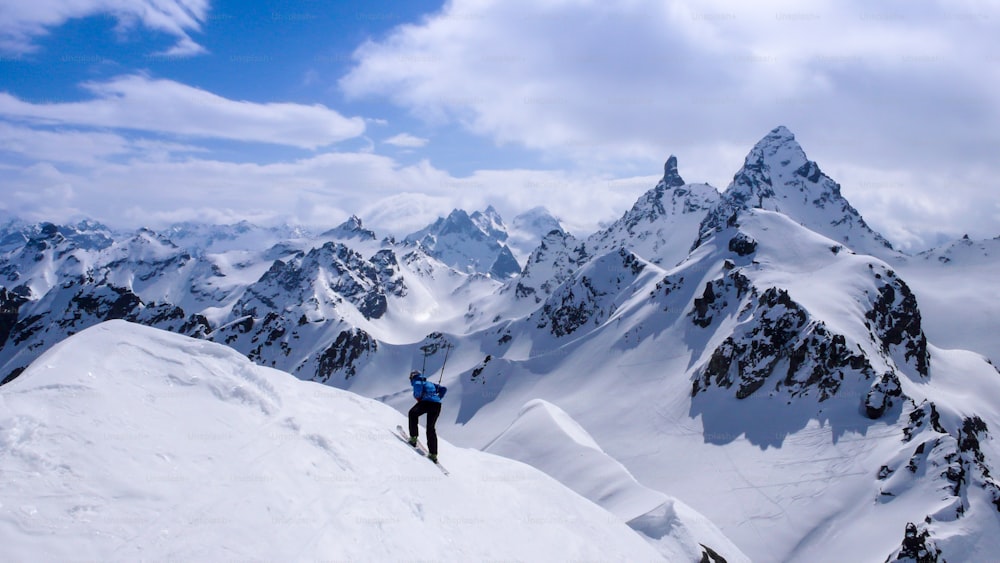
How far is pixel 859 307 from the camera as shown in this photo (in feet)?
248

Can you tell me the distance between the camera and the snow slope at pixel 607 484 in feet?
66.9

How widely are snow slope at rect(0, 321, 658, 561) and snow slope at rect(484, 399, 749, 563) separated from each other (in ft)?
16.4

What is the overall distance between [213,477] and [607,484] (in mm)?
24509

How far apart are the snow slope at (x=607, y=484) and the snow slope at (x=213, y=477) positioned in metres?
4.99

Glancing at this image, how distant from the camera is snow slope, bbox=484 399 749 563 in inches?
803

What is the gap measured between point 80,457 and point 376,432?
7.25 m

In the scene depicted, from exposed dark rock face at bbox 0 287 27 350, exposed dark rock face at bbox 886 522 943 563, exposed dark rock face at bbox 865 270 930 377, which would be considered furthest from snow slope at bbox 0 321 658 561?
exposed dark rock face at bbox 0 287 27 350

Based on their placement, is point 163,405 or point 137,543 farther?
point 163,405

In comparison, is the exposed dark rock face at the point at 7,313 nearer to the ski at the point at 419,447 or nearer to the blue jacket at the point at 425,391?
the ski at the point at 419,447

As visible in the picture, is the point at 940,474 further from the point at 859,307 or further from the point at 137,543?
the point at 137,543

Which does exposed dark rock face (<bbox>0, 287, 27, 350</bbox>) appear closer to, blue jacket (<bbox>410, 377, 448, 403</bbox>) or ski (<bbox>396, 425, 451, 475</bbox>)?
ski (<bbox>396, 425, 451, 475</bbox>)

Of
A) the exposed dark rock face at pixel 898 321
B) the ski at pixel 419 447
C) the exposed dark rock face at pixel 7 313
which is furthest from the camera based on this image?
the exposed dark rock face at pixel 7 313

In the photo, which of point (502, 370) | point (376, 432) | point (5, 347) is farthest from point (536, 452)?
point (5, 347)

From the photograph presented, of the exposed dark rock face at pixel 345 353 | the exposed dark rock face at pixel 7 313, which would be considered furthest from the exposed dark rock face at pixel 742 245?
the exposed dark rock face at pixel 7 313
